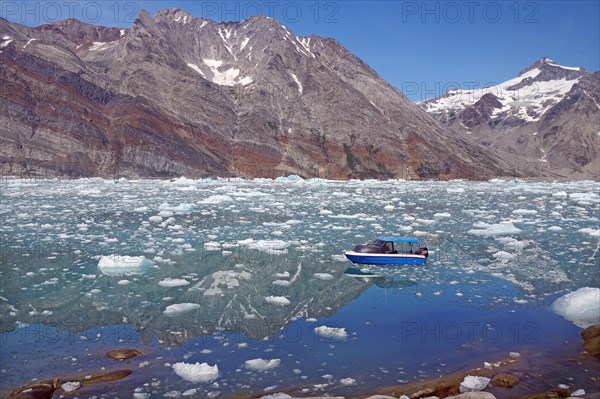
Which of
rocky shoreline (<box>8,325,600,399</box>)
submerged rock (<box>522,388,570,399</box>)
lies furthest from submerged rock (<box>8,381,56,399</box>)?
submerged rock (<box>522,388,570,399</box>)

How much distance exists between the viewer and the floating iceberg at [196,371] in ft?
30.6

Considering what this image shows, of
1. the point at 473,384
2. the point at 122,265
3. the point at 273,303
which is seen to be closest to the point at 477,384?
the point at 473,384

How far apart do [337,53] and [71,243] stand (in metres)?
174

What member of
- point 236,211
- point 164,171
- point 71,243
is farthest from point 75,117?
point 71,243

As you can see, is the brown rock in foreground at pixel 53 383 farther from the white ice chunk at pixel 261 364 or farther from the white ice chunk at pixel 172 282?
the white ice chunk at pixel 172 282

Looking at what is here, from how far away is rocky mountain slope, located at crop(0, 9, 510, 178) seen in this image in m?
105

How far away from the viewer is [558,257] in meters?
20.4

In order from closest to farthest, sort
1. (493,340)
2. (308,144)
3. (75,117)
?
(493,340), (75,117), (308,144)

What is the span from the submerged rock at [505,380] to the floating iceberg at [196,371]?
5.65m

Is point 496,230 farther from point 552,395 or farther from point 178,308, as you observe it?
point 178,308

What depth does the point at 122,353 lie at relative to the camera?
10.4m

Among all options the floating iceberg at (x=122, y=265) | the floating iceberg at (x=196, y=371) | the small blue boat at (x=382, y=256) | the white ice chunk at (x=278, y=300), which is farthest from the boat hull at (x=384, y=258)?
the floating iceberg at (x=196, y=371)

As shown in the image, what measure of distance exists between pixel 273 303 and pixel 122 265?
671 cm

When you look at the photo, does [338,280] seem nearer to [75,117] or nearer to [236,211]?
[236,211]
